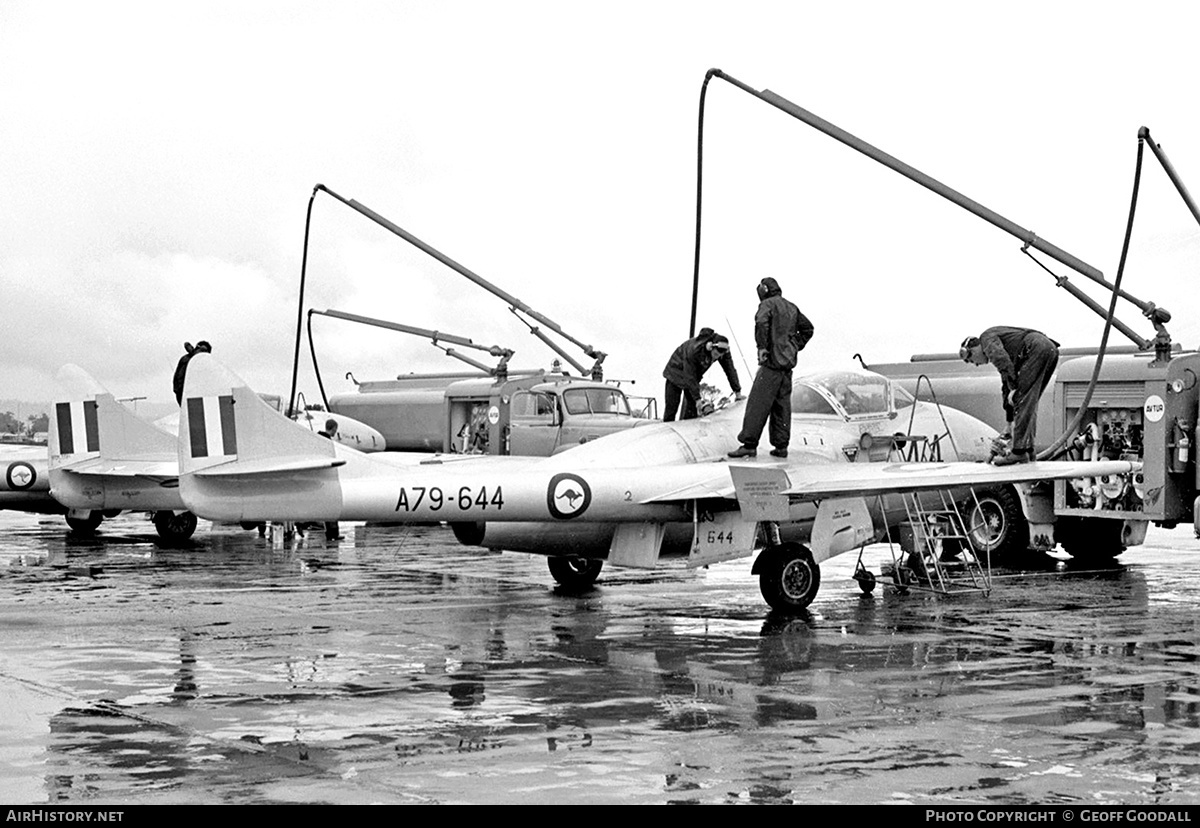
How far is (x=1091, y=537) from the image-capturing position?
21328mm

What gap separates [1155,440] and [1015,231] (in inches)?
124

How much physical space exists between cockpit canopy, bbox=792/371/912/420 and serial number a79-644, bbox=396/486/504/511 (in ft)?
13.5

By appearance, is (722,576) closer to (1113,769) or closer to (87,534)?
(1113,769)

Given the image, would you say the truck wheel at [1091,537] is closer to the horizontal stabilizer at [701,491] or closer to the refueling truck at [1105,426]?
the refueling truck at [1105,426]

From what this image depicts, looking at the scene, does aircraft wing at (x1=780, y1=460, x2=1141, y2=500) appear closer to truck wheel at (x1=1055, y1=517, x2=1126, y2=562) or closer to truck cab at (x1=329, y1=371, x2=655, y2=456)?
truck wheel at (x1=1055, y1=517, x2=1126, y2=562)

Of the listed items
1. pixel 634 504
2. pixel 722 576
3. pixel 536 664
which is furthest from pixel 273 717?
pixel 722 576

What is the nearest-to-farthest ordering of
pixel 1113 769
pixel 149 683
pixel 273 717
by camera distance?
1. pixel 1113 769
2. pixel 273 717
3. pixel 149 683

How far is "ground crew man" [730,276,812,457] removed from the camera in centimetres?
1633

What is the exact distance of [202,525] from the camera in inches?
1262

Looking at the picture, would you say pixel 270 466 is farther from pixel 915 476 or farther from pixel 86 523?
pixel 86 523

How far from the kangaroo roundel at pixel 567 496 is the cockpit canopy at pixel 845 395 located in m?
3.29

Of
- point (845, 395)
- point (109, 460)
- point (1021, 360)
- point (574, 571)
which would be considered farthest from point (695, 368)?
point (109, 460)

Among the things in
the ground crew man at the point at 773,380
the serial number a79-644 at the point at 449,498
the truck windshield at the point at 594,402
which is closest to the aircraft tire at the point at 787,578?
the ground crew man at the point at 773,380

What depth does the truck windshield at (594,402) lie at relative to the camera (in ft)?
98.6
